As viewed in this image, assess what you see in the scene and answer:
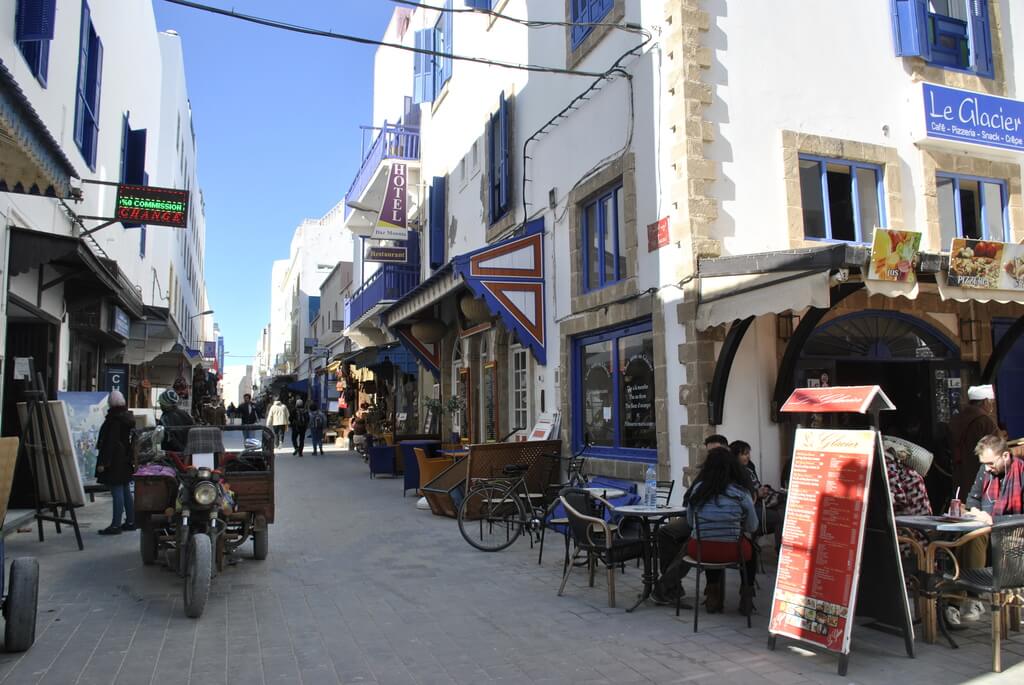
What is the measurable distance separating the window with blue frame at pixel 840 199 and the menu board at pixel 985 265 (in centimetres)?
200

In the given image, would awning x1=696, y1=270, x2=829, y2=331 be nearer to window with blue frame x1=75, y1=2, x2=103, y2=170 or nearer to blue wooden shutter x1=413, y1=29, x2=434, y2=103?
window with blue frame x1=75, y1=2, x2=103, y2=170

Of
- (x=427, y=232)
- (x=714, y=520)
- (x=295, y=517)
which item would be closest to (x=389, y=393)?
(x=427, y=232)

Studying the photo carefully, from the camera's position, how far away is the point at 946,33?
1000 cm

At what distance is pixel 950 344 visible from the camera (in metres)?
9.54

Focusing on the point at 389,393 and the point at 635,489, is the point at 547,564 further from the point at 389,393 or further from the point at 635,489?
the point at 389,393

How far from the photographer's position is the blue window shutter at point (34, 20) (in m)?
8.62

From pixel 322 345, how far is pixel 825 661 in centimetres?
3824

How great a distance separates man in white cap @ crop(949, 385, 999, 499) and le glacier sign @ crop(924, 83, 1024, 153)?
142 inches

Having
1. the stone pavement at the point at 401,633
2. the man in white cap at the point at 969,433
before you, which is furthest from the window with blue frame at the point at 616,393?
the man in white cap at the point at 969,433

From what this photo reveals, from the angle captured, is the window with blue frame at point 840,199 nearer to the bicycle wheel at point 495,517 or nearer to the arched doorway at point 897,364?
the arched doorway at point 897,364

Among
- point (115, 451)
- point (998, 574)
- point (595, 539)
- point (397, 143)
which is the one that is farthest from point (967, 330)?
point (397, 143)


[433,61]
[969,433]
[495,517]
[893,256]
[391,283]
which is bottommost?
[495,517]

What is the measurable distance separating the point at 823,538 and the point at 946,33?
808 cm

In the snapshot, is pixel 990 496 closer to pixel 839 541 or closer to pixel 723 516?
pixel 839 541
